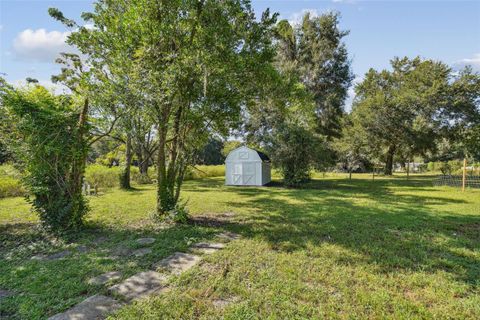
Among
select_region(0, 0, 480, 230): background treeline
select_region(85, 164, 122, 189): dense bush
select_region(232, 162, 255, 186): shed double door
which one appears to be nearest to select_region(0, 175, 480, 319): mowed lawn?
select_region(0, 0, 480, 230): background treeline

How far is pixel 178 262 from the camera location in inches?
144

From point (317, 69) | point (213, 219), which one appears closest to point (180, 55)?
point (213, 219)

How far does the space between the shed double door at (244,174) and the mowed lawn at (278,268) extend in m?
9.93

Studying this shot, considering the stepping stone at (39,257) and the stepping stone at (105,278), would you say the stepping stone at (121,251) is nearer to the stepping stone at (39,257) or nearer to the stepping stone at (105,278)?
the stepping stone at (105,278)

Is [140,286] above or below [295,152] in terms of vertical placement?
below

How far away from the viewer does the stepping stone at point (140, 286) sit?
2.77 meters

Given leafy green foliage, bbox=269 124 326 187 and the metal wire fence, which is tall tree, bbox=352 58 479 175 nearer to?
the metal wire fence

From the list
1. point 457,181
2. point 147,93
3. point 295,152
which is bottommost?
point 457,181

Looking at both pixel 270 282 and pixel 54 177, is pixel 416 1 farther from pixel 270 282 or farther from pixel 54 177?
pixel 54 177

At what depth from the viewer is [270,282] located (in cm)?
301

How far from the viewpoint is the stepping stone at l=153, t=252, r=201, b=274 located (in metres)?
3.45

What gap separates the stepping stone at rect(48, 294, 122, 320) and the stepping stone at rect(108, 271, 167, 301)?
0.14m

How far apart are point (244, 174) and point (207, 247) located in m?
12.5

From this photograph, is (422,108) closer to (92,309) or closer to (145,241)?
(145,241)
